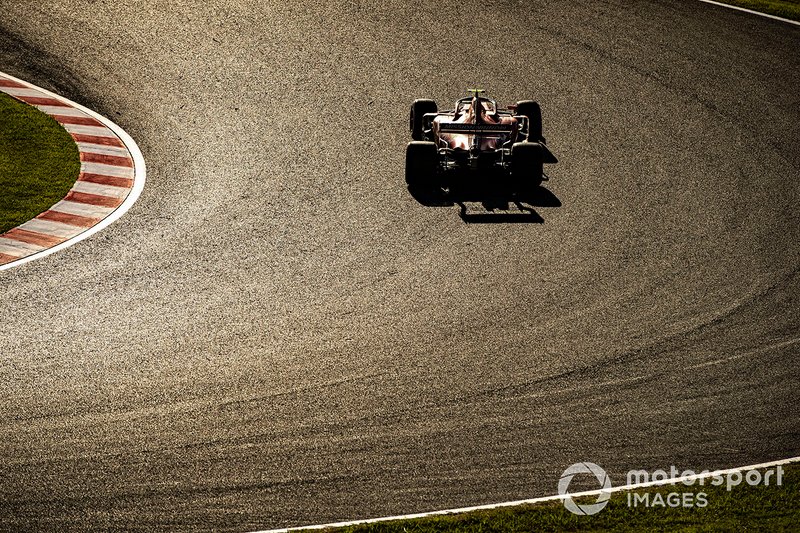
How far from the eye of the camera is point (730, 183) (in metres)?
15.5

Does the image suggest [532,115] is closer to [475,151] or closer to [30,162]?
[475,151]

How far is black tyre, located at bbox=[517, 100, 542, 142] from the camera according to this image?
16453 mm

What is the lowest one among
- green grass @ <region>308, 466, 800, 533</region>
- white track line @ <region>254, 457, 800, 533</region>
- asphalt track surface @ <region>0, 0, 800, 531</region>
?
green grass @ <region>308, 466, 800, 533</region>

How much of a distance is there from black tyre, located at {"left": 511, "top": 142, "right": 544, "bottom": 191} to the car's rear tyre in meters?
1.26

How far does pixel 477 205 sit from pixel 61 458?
304 inches

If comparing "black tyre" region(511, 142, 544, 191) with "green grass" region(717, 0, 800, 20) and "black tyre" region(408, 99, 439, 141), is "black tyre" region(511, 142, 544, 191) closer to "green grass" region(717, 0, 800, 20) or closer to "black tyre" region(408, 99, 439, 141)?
"black tyre" region(408, 99, 439, 141)

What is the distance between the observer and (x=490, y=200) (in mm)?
14797

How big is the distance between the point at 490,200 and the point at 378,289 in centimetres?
342

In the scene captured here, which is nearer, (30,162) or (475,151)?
(475,151)

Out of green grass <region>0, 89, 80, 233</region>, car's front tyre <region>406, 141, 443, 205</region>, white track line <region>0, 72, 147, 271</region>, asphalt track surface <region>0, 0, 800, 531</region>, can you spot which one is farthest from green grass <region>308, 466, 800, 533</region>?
green grass <region>0, 89, 80, 233</region>

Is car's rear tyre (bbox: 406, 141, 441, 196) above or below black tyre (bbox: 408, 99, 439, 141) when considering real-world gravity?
below

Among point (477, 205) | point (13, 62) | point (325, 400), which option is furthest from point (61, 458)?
point (13, 62)

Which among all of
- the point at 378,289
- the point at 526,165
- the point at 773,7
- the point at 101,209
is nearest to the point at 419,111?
the point at 526,165

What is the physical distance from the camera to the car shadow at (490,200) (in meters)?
14.2
